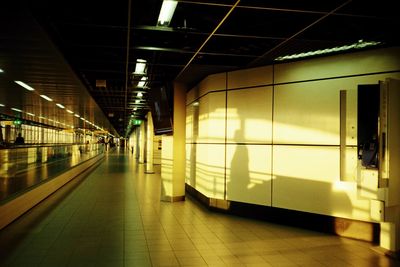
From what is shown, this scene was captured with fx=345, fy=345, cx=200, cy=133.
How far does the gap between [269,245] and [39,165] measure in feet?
23.8

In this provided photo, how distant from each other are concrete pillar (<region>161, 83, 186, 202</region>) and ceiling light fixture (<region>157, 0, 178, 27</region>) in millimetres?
4092

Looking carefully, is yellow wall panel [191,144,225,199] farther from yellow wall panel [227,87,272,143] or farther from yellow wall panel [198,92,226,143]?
yellow wall panel [227,87,272,143]

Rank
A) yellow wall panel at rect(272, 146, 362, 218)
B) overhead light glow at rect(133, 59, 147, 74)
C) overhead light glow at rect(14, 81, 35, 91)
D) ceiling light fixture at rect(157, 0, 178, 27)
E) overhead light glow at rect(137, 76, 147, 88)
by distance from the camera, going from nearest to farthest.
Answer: ceiling light fixture at rect(157, 0, 178, 27)
yellow wall panel at rect(272, 146, 362, 218)
overhead light glow at rect(133, 59, 147, 74)
overhead light glow at rect(137, 76, 147, 88)
overhead light glow at rect(14, 81, 35, 91)

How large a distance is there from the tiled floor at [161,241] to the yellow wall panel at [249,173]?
0.50 metres

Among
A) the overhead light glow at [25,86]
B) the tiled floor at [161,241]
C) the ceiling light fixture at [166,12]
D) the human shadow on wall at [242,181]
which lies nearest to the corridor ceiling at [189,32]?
the ceiling light fixture at [166,12]

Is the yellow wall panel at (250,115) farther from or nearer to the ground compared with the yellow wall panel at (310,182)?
farther from the ground

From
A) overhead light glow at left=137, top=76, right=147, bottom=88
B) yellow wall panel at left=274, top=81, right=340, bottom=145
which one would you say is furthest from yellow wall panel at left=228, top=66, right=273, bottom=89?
overhead light glow at left=137, top=76, right=147, bottom=88

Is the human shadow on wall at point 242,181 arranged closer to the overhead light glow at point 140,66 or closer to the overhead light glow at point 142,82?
the overhead light glow at point 140,66

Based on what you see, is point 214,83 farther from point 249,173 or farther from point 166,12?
point 166,12

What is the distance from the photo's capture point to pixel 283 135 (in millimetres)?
6637

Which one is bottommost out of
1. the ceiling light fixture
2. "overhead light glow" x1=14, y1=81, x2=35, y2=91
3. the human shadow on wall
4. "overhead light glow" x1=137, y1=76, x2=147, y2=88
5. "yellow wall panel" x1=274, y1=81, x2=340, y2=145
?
the human shadow on wall

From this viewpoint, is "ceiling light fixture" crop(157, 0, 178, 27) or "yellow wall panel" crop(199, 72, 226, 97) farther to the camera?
"yellow wall panel" crop(199, 72, 226, 97)

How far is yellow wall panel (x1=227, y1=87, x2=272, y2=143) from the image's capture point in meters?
6.90

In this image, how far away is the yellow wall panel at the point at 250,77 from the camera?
273 inches
